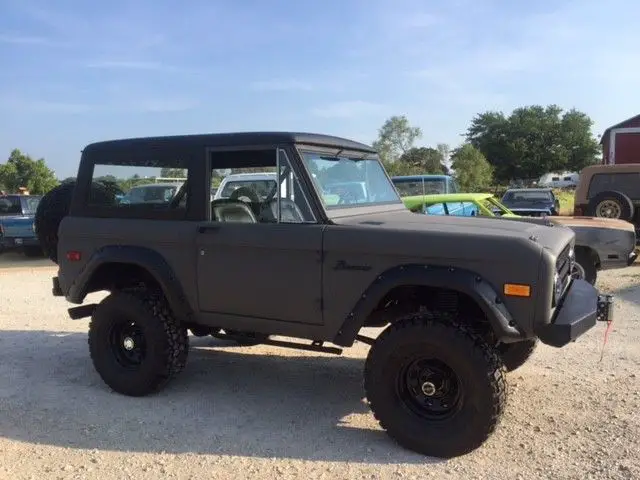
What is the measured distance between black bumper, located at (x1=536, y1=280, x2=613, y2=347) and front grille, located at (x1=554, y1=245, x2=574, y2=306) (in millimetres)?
49

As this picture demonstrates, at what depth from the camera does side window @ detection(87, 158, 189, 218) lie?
4.67 m

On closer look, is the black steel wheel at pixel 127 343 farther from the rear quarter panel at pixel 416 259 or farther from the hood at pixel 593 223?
the hood at pixel 593 223

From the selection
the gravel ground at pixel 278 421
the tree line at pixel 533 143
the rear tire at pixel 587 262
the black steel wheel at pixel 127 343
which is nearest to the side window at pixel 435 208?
the rear tire at pixel 587 262

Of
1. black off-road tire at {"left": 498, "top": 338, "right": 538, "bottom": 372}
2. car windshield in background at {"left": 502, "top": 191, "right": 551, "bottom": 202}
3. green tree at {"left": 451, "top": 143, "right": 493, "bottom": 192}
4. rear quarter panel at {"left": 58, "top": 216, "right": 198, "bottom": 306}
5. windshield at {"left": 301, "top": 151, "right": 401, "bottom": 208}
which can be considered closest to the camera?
windshield at {"left": 301, "top": 151, "right": 401, "bottom": 208}

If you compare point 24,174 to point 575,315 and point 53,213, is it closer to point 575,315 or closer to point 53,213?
point 53,213

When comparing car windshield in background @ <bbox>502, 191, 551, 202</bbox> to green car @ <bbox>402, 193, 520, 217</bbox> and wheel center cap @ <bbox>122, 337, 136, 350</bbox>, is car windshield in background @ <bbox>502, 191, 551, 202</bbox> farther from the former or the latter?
wheel center cap @ <bbox>122, 337, 136, 350</bbox>

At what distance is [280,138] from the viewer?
429 cm

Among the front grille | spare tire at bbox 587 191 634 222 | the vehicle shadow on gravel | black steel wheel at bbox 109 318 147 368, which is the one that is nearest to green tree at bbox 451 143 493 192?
spare tire at bbox 587 191 634 222

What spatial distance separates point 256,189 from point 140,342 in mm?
1557

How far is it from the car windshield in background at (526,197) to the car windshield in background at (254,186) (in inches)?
552

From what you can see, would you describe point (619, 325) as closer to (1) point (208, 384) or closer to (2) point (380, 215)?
(2) point (380, 215)

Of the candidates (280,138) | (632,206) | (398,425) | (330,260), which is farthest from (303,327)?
(632,206)

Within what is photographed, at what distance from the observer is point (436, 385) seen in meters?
3.83

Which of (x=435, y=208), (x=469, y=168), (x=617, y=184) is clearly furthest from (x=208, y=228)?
(x=469, y=168)
